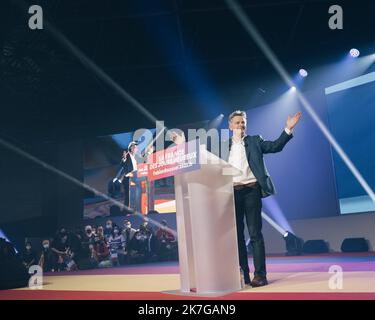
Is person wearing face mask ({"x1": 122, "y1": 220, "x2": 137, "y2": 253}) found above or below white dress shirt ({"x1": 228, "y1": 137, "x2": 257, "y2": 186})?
below

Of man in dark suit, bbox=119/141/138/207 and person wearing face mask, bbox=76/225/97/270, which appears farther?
man in dark suit, bbox=119/141/138/207

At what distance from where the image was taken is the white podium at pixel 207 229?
251cm

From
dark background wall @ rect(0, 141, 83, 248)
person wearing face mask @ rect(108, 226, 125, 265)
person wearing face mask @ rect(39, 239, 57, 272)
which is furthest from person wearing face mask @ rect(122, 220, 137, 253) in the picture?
dark background wall @ rect(0, 141, 83, 248)

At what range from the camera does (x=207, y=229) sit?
2549 millimetres

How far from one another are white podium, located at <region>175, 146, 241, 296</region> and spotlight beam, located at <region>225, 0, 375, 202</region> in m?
5.83

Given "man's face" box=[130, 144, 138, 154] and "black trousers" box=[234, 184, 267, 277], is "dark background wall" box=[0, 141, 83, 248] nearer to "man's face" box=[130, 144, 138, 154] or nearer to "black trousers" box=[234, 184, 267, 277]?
"man's face" box=[130, 144, 138, 154]

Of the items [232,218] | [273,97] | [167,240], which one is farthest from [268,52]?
[232,218]

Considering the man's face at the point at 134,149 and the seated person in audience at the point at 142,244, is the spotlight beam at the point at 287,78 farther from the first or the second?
the seated person in audience at the point at 142,244

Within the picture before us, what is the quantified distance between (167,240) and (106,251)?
1.72m

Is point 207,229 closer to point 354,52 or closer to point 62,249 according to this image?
point 62,249

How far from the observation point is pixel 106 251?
8695mm

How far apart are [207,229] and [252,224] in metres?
0.57

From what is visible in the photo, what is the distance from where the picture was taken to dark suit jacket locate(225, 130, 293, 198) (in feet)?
9.66
